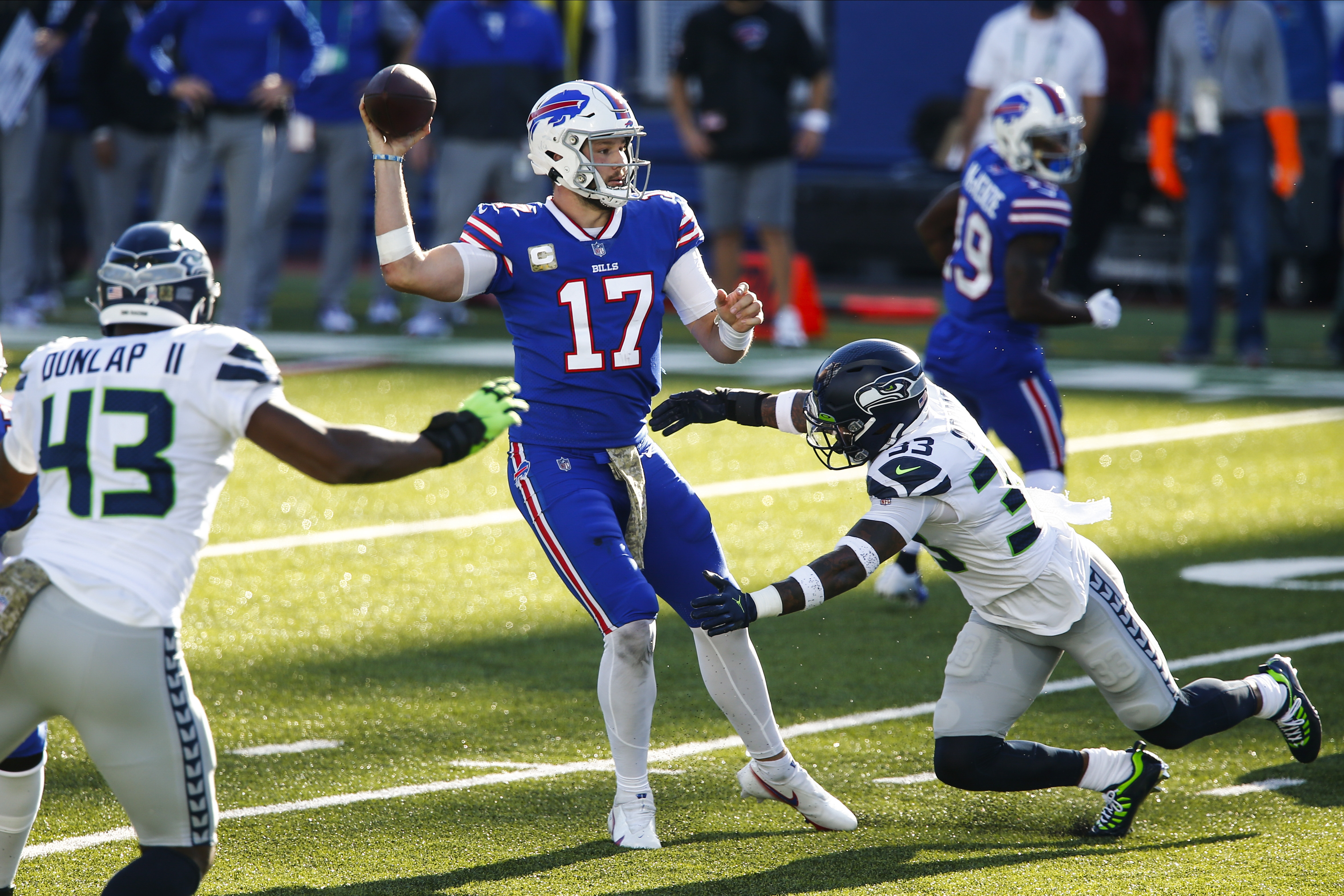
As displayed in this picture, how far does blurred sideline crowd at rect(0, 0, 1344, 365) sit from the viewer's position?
458 inches

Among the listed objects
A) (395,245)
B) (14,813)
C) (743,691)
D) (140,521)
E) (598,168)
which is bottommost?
(743,691)

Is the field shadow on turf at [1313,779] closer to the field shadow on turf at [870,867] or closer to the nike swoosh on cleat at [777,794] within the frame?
the field shadow on turf at [870,867]

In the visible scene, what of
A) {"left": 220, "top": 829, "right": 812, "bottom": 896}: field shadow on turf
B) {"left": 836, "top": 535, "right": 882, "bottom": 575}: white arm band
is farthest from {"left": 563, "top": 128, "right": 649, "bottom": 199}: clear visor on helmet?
{"left": 220, "top": 829, "right": 812, "bottom": 896}: field shadow on turf

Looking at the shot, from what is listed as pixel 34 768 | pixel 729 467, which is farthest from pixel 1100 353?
pixel 34 768

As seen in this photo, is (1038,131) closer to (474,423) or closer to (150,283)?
(474,423)

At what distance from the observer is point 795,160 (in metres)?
15.6

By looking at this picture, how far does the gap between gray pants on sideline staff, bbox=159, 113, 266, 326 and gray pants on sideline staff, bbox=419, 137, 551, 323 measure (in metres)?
1.26

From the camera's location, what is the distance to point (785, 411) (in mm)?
4781

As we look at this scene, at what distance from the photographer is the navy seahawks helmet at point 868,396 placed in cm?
430

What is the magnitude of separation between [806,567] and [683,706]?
5.32ft

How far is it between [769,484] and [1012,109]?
9.19ft

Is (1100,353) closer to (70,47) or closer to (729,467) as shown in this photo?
(729,467)

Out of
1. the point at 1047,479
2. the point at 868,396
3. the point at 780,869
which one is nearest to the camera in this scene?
the point at 780,869

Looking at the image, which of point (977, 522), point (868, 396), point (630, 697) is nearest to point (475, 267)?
point (868, 396)
